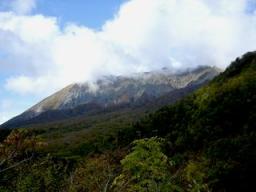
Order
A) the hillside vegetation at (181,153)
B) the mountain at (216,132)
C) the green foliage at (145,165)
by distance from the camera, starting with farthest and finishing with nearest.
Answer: the mountain at (216,132), the hillside vegetation at (181,153), the green foliage at (145,165)

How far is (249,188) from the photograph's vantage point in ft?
261

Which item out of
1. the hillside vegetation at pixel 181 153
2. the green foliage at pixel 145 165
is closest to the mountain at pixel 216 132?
the hillside vegetation at pixel 181 153

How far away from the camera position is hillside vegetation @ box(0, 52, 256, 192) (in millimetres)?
38469

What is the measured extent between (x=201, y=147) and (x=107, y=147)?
123 feet

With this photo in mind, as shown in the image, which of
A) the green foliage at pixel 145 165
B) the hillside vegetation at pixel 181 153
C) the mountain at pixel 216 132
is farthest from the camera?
the mountain at pixel 216 132

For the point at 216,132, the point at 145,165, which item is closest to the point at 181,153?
the point at 216,132

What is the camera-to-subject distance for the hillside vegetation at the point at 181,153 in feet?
126

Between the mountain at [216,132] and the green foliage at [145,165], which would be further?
the mountain at [216,132]

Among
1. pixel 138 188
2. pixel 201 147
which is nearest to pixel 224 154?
pixel 201 147

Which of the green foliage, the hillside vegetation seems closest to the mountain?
the hillside vegetation

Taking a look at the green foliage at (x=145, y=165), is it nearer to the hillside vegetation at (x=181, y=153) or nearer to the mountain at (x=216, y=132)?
the hillside vegetation at (x=181, y=153)

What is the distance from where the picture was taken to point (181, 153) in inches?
4375

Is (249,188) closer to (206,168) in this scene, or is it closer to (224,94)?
(206,168)

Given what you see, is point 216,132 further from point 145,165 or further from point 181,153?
point 145,165
